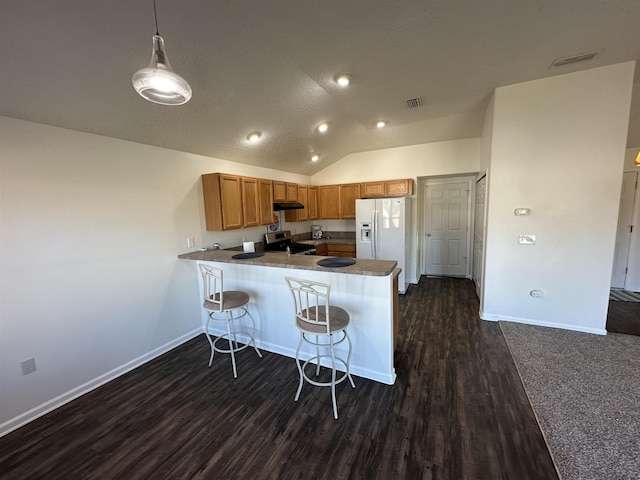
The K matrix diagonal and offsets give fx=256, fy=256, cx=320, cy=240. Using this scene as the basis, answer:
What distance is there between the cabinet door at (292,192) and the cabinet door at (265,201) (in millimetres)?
539

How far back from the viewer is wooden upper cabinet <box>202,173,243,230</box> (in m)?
3.35

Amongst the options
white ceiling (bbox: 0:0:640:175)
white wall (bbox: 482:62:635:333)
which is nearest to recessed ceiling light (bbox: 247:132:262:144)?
white ceiling (bbox: 0:0:640:175)

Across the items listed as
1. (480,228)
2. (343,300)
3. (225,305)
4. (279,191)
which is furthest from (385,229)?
(225,305)

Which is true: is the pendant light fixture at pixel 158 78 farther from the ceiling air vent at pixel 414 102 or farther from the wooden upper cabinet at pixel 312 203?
the wooden upper cabinet at pixel 312 203

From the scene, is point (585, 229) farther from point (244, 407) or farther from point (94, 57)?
point (94, 57)

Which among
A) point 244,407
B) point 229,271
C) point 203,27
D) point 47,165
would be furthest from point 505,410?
point 47,165

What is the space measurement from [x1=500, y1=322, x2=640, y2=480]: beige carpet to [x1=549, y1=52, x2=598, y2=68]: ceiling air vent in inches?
117

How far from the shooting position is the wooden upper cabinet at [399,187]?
16.0ft

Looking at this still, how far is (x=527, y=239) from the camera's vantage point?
125 inches

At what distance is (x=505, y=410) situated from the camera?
1.97 meters

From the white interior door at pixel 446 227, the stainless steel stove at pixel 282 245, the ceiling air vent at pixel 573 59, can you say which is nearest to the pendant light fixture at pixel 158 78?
the stainless steel stove at pixel 282 245

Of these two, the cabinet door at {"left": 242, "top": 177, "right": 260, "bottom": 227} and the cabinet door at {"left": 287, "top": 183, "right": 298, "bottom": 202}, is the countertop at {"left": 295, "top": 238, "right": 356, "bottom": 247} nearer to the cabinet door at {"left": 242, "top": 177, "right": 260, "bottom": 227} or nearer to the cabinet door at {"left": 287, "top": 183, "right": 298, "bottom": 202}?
the cabinet door at {"left": 287, "top": 183, "right": 298, "bottom": 202}

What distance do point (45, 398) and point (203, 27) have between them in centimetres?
323

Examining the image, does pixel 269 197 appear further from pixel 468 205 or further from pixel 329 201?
pixel 468 205
